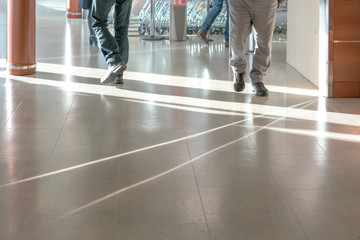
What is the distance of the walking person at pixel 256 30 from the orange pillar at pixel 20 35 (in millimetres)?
2100

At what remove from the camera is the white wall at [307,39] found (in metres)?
5.89

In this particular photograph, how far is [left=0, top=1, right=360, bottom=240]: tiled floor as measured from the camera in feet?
9.18

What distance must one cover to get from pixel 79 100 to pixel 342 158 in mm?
2441

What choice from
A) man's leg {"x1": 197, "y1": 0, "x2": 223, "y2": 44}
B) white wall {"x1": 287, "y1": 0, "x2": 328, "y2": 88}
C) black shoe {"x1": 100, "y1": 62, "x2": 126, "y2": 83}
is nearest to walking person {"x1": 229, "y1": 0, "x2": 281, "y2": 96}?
white wall {"x1": 287, "y1": 0, "x2": 328, "y2": 88}

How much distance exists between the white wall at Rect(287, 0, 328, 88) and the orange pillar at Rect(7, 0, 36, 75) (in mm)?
2793

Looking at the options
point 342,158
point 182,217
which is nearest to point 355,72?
point 342,158

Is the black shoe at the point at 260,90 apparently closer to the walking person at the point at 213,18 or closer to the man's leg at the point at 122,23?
the man's leg at the point at 122,23

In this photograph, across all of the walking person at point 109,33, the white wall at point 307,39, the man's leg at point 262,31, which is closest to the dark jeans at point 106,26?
the walking person at point 109,33

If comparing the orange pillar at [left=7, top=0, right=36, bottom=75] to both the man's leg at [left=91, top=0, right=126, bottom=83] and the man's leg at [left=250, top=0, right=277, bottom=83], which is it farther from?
the man's leg at [left=250, top=0, right=277, bottom=83]

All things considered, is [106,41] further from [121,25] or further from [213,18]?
Answer: [213,18]

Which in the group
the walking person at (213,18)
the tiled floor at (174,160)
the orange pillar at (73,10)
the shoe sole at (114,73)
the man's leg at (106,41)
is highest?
the orange pillar at (73,10)

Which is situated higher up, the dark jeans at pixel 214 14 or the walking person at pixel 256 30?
the dark jeans at pixel 214 14

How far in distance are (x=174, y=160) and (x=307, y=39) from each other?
342 centimetres

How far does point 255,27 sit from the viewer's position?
5.77 meters
